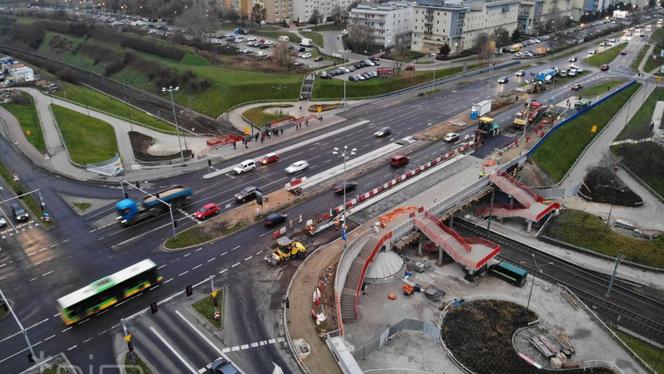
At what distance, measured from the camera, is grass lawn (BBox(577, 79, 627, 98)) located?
114500 millimetres

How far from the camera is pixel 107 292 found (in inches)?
1780

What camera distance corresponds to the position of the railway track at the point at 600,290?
51559 millimetres

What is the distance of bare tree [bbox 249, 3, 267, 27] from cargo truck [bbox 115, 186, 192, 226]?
14290 cm

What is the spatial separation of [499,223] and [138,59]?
12398 cm

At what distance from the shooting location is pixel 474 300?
52469 mm

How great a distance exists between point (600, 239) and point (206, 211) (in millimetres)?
52350

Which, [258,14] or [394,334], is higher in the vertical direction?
[258,14]

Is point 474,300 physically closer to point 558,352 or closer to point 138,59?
point 558,352

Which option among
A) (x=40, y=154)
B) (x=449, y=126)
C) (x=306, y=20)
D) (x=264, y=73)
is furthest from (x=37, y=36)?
(x=449, y=126)

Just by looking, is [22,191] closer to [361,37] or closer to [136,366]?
[136,366]

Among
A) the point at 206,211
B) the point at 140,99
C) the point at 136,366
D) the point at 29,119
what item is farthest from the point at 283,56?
the point at 136,366

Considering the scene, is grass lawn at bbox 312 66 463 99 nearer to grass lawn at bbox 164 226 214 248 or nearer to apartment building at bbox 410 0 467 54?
apartment building at bbox 410 0 467 54

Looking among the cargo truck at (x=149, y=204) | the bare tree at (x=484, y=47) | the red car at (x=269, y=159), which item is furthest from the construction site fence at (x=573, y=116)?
the cargo truck at (x=149, y=204)

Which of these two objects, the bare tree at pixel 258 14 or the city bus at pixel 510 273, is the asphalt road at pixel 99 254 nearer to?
the city bus at pixel 510 273
